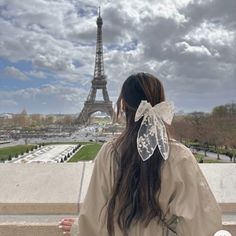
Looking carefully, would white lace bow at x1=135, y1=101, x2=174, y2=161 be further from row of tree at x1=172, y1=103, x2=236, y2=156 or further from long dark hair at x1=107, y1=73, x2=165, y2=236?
row of tree at x1=172, y1=103, x2=236, y2=156

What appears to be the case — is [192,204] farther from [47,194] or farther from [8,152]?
[8,152]

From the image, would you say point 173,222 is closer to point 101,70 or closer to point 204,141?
point 204,141

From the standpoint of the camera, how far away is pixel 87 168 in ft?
12.0

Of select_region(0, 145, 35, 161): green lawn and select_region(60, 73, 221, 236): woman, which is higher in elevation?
select_region(60, 73, 221, 236): woman

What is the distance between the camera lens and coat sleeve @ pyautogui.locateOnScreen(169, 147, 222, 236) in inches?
85.7

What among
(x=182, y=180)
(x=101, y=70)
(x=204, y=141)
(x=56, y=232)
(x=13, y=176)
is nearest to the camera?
(x=182, y=180)

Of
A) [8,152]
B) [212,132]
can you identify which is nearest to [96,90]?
[8,152]

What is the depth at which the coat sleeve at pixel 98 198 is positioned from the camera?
2281mm

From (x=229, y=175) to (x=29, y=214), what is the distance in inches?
62.6

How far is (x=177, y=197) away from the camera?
7.25ft

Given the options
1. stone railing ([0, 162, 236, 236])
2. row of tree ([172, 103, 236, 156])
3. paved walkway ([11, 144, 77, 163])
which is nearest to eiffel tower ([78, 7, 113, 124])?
paved walkway ([11, 144, 77, 163])

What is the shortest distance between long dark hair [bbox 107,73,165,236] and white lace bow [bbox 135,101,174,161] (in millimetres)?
30

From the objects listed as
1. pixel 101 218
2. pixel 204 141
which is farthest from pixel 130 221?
pixel 204 141

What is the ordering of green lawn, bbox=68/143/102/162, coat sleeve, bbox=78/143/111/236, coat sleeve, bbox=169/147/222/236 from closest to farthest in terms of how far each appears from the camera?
coat sleeve, bbox=169/147/222/236 < coat sleeve, bbox=78/143/111/236 < green lawn, bbox=68/143/102/162
